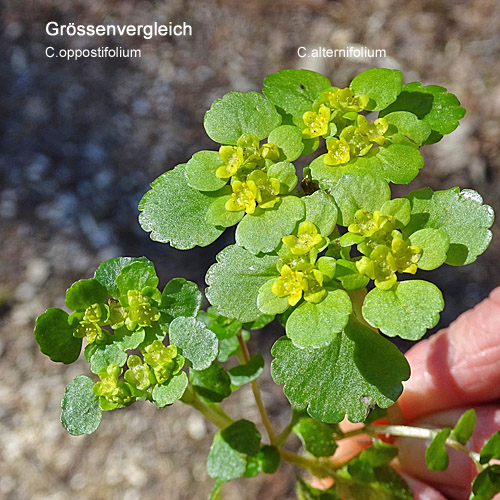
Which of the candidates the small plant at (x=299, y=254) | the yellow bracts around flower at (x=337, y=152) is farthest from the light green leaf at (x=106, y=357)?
the yellow bracts around flower at (x=337, y=152)

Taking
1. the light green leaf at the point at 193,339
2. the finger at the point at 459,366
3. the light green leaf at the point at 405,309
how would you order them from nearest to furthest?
the light green leaf at the point at 405,309 < the light green leaf at the point at 193,339 < the finger at the point at 459,366

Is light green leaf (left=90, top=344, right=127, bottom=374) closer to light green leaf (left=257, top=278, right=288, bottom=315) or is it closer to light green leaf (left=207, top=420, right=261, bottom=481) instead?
light green leaf (left=257, top=278, right=288, bottom=315)

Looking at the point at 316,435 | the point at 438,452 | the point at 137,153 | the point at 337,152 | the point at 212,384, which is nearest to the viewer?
the point at 337,152

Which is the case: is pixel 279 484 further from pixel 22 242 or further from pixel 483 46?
pixel 483 46

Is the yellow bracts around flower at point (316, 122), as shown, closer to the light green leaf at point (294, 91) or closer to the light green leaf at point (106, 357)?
the light green leaf at point (294, 91)

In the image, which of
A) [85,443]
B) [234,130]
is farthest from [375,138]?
[85,443]

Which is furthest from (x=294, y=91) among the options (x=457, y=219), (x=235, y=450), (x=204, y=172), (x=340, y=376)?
(x=235, y=450)

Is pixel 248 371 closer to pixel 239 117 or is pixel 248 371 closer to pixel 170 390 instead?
pixel 170 390
